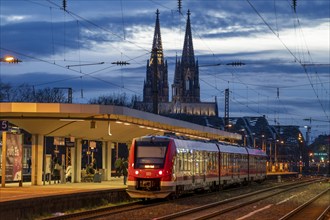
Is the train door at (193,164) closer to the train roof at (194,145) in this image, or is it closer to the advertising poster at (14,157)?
the train roof at (194,145)

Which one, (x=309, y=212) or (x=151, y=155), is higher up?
(x=151, y=155)

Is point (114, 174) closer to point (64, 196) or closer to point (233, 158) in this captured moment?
point (233, 158)

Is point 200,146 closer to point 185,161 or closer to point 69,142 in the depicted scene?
point 185,161

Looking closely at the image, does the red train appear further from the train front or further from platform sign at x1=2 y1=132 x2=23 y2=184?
platform sign at x1=2 y1=132 x2=23 y2=184

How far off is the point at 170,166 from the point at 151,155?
1.01 metres

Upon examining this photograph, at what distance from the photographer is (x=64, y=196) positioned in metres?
26.5

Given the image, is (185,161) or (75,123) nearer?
(185,161)

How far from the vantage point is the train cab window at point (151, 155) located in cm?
3356

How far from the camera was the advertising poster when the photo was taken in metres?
35.5

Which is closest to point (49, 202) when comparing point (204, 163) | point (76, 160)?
point (204, 163)

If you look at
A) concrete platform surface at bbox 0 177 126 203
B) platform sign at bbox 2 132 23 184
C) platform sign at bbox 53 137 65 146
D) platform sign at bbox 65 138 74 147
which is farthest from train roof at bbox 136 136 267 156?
platform sign at bbox 53 137 65 146

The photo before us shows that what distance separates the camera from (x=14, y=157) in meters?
36.0

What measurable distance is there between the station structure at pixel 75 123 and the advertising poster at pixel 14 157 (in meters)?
0.93

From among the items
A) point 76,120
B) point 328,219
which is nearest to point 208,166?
point 76,120
